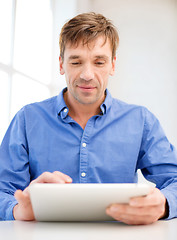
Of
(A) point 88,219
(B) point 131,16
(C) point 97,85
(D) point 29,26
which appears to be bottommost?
(A) point 88,219

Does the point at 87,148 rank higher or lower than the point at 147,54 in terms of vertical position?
lower

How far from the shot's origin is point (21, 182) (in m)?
1.38

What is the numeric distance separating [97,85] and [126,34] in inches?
80.0

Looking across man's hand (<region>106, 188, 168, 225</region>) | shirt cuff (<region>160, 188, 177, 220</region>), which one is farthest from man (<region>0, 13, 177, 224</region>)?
man's hand (<region>106, 188, 168, 225</region>)

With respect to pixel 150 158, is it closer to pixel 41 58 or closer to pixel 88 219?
pixel 88 219

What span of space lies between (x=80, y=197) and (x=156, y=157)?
2.35 feet

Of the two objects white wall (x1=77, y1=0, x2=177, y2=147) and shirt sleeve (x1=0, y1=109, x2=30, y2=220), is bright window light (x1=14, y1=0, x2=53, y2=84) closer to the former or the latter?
white wall (x1=77, y1=0, x2=177, y2=147)

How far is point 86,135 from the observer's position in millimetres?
1458

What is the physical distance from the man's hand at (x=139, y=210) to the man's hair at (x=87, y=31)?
777mm

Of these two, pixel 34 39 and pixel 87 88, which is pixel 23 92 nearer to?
pixel 34 39

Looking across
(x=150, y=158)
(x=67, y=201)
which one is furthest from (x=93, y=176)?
(x=67, y=201)

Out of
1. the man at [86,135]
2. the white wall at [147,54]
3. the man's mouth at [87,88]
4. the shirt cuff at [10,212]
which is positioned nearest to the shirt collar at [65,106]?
the man at [86,135]

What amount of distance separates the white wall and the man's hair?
5.57ft

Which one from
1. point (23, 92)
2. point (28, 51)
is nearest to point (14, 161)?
point (23, 92)
